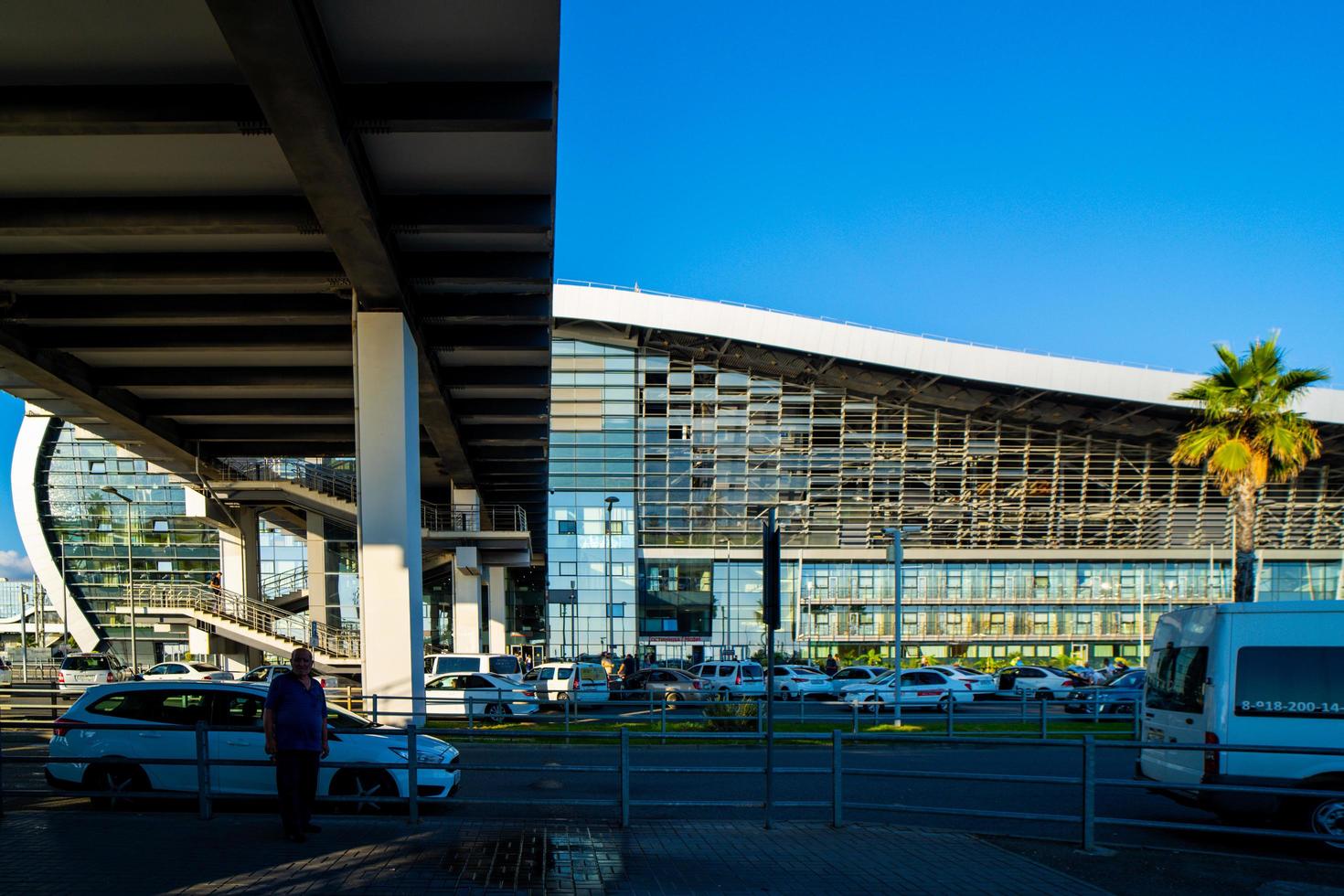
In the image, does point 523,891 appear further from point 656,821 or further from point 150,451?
point 150,451

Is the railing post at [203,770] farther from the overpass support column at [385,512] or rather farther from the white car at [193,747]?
the overpass support column at [385,512]

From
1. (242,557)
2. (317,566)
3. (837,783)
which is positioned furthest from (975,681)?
(242,557)

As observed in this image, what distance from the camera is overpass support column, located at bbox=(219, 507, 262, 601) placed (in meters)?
42.4

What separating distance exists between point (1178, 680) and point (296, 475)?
36.2 m

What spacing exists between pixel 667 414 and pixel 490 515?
15.1m

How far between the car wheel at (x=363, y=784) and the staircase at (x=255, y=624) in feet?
84.2

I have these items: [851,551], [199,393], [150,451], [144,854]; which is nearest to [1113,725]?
[144,854]

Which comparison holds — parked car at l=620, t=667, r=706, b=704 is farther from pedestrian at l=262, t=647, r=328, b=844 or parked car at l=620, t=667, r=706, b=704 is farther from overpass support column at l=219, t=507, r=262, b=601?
pedestrian at l=262, t=647, r=328, b=844

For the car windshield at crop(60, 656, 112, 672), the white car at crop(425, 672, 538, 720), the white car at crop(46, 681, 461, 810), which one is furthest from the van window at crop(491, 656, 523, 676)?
the white car at crop(46, 681, 461, 810)

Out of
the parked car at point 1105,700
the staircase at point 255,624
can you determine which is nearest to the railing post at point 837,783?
the parked car at point 1105,700

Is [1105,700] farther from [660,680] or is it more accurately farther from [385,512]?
[385,512]

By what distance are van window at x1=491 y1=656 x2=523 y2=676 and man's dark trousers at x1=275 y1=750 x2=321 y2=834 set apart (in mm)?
25401

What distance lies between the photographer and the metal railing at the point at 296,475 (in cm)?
3925

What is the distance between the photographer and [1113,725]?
26.5 meters
